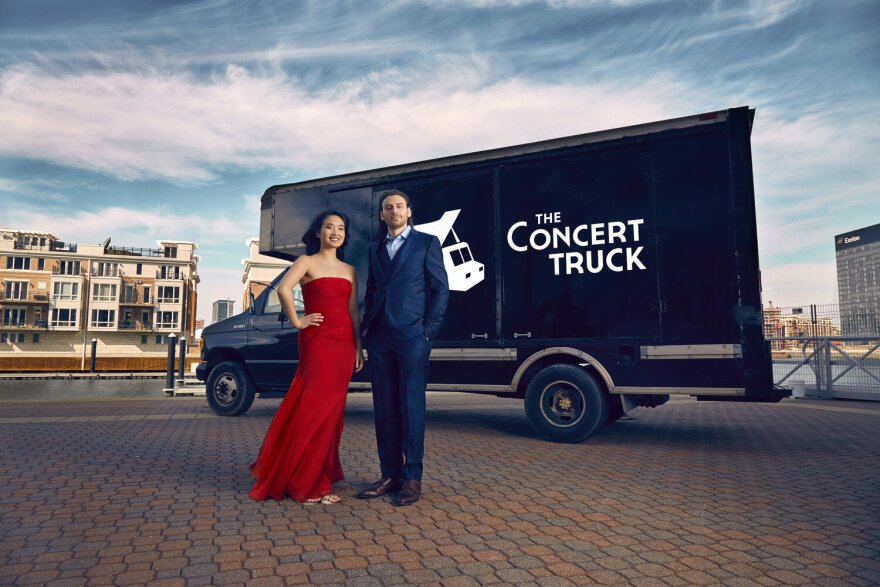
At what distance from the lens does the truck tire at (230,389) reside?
874 centimetres

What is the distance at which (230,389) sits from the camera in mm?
8875

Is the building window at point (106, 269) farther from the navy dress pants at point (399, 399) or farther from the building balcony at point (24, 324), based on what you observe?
the navy dress pants at point (399, 399)

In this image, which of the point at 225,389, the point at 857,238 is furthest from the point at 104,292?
the point at 857,238

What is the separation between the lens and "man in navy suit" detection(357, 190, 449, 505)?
3.88 m

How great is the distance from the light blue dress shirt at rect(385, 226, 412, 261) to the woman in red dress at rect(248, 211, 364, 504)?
34 cm

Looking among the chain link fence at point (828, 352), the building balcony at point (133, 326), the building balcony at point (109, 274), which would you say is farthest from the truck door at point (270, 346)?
the building balcony at point (109, 274)

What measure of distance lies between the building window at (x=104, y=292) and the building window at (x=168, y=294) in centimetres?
430

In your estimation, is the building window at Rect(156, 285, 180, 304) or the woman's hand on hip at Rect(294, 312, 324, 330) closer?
the woman's hand on hip at Rect(294, 312, 324, 330)

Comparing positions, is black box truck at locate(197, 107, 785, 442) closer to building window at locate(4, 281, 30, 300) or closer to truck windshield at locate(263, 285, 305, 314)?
truck windshield at locate(263, 285, 305, 314)

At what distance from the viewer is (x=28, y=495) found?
4.03m

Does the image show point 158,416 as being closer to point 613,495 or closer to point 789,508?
point 613,495

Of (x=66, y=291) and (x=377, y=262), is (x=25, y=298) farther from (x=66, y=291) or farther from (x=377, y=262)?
(x=377, y=262)

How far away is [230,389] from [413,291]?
6038mm

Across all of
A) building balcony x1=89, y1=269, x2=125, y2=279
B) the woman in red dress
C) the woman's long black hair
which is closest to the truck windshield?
the woman's long black hair
